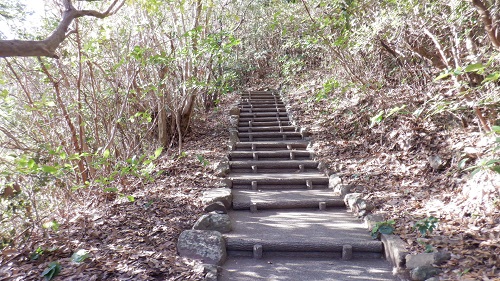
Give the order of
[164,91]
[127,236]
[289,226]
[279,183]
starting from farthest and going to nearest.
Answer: [164,91] < [279,183] < [289,226] < [127,236]

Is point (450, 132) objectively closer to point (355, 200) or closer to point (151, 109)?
point (355, 200)

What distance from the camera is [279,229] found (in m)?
4.72

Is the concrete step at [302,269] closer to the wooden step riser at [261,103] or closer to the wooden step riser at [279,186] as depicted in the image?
the wooden step riser at [279,186]

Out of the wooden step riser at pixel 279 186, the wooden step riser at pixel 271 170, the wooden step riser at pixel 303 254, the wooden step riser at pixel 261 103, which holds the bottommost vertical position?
the wooden step riser at pixel 303 254

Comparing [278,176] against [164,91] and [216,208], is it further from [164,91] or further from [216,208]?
[164,91]

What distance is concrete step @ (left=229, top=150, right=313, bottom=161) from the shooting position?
7787 mm

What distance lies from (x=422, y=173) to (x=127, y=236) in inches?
169

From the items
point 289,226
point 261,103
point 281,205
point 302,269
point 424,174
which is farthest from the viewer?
point 261,103

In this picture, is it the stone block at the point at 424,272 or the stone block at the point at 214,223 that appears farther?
the stone block at the point at 214,223

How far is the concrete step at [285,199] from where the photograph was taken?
548 centimetres

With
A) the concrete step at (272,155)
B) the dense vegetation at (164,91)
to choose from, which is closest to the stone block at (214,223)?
the dense vegetation at (164,91)

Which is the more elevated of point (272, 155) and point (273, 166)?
point (272, 155)

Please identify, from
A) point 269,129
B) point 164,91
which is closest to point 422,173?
point 269,129

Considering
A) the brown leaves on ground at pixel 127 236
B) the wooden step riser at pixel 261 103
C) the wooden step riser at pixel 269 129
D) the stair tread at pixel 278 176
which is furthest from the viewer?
the wooden step riser at pixel 261 103
